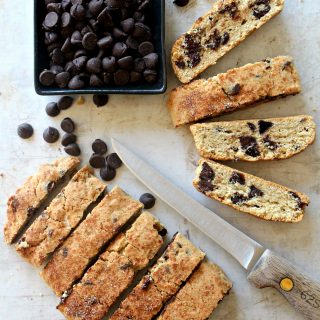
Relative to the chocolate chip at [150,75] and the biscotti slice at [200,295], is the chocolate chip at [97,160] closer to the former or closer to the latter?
the chocolate chip at [150,75]

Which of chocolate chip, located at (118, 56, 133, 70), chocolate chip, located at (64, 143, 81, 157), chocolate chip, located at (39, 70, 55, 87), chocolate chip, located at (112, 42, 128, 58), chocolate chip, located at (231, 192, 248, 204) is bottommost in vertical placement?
chocolate chip, located at (231, 192, 248, 204)

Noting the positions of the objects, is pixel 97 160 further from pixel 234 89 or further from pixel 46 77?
pixel 234 89

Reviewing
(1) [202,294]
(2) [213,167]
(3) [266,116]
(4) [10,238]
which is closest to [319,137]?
(3) [266,116]

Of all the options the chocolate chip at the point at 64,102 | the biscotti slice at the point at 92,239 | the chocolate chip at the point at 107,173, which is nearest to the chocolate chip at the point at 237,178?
the biscotti slice at the point at 92,239

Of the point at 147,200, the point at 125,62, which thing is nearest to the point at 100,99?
the point at 125,62

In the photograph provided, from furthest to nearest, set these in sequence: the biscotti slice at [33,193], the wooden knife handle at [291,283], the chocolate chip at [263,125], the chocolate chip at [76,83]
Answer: the biscotti slice at [33,193] < the chocolate chip at [263,125] < the chocolate chip at [76,83] < the wooden knife handle at [291,283]

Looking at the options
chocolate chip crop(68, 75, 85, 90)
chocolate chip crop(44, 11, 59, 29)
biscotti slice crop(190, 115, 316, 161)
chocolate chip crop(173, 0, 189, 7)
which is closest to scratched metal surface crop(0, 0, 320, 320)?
chocolate chip crop(173, 0, 189, 7)

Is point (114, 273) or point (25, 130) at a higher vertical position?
point (25, 130)

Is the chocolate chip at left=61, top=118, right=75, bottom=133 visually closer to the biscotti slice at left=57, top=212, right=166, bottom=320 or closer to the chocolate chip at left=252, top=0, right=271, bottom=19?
the biscotti slice at left=57, top=212, right=166, bottom=320
